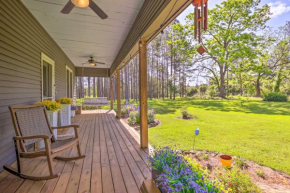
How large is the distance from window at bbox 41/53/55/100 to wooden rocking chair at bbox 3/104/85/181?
1.43 meters

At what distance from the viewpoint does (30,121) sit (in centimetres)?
223

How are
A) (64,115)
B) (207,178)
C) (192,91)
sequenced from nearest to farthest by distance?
(207,178) < (64,115) < (192,91)

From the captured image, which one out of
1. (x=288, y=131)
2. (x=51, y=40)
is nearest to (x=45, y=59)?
(x=51, y=40)

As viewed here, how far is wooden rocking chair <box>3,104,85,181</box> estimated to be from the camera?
175cm

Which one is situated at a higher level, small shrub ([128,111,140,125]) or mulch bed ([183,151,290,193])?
small shrub ([128,111,140,125])

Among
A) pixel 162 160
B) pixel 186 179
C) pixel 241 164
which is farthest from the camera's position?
pixel 241 164

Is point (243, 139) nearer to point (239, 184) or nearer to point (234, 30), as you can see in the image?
point (239, 184)

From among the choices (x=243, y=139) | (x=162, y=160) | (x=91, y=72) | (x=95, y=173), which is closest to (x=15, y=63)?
(x=95, y=173)

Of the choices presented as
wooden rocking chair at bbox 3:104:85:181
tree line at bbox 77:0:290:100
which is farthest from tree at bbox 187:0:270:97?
wooden rocking chair at bbox 3:104:85:181

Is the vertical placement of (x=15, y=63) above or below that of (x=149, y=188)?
above

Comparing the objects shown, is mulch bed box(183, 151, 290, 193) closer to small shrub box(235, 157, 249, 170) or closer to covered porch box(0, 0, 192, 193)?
small shrub box(235, 157, 249, 170)

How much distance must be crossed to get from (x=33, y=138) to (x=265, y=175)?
314cm

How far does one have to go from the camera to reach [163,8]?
1661mm

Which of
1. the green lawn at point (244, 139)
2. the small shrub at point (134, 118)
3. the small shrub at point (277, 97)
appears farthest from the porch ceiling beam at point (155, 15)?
the small shrub at point (277, 97)
